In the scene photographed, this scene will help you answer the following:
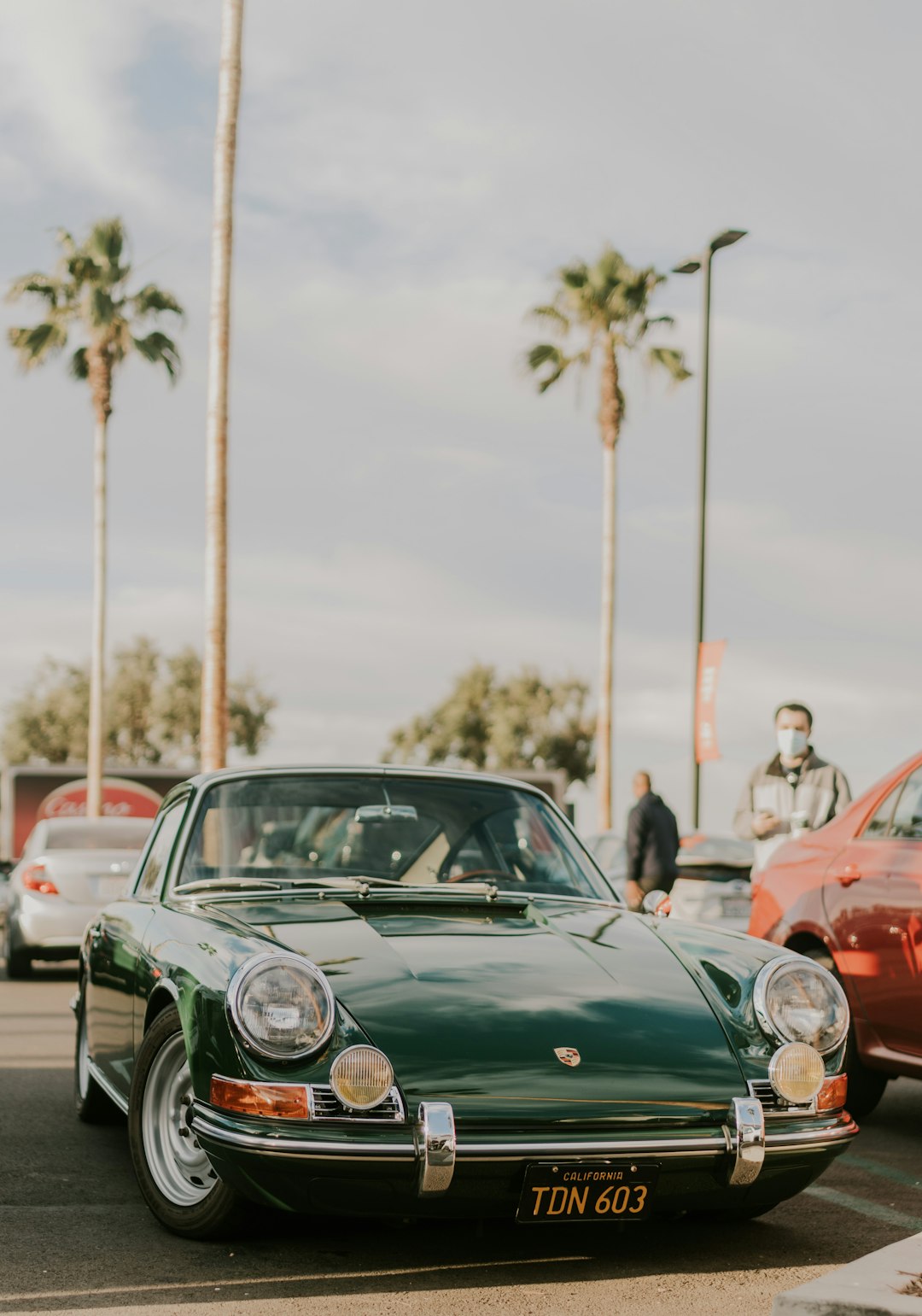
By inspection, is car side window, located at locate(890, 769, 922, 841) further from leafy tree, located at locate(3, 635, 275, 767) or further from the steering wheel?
leafy tree, located at locate(3, 635, 275, 767)

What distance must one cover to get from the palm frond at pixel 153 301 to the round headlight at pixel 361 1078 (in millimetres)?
27724

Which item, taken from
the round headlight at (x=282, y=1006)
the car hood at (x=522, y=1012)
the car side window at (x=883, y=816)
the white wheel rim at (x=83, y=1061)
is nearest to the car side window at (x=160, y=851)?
the white wheel rim at (x=83, y=1061)

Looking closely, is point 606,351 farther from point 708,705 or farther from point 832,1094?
point 832,1094

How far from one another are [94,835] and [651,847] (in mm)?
5103

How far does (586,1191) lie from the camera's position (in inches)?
165

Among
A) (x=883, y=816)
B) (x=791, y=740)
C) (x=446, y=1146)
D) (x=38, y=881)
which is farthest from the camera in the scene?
(x=38, y=881)

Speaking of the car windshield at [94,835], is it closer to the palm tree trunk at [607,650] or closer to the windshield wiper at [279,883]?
the windshield wiper at [279,883]

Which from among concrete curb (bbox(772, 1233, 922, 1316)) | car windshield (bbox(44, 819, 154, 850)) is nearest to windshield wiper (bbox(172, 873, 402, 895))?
concrete curb (bbox(772, 1233, 922, 1316))

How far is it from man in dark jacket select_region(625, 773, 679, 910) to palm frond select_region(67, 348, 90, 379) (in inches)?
799

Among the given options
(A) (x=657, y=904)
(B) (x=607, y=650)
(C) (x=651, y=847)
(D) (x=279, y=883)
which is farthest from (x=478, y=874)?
(B) (x=607, y=650)

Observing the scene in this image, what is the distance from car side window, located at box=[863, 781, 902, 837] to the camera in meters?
7.20

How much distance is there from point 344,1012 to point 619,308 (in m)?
26.7

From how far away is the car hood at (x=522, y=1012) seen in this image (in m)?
4.24

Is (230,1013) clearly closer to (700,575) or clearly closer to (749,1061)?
(749,1061)
